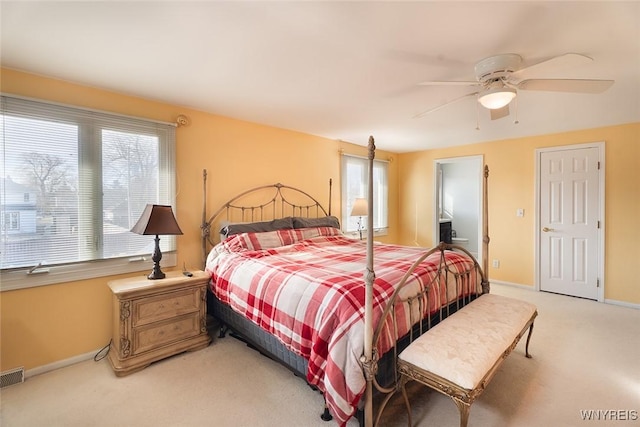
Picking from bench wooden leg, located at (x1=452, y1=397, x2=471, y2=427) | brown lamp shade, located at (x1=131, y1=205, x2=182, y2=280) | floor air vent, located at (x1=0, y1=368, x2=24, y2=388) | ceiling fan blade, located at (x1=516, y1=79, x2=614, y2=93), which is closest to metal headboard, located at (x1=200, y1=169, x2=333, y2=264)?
brown lamp shade, located at (x1=131, y1=205, x2=182, y2=280)

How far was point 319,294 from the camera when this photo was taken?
1771 millimetres

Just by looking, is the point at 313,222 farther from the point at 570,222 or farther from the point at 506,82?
the point at 570,222

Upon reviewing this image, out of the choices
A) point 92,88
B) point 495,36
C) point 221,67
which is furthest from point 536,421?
point 92,88

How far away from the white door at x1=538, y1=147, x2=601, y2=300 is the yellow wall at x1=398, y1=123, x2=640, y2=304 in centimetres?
12

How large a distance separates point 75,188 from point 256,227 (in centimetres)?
162

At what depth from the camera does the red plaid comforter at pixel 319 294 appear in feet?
4.99

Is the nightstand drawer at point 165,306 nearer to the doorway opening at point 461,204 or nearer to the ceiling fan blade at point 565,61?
the ceiling fan blade at point 565,61

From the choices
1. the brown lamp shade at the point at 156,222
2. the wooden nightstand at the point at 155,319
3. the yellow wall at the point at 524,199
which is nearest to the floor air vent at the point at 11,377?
the wooden nightstand at the point at 155,319

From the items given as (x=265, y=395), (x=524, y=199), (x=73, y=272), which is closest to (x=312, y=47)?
(x=265, y=395)

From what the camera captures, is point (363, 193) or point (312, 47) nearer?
point (312, 47)

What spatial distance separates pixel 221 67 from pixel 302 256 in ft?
5.65

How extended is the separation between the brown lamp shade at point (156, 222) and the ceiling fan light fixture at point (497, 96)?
2658mm

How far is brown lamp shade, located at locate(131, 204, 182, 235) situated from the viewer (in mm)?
2410

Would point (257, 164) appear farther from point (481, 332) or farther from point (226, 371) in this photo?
point (481, 332)
